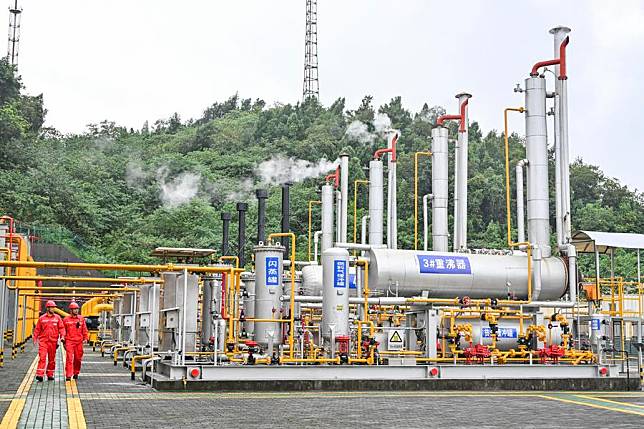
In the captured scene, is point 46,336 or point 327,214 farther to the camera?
point 327,214

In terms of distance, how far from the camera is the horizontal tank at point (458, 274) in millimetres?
20312

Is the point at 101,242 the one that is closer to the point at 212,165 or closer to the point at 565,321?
the point at 212,165

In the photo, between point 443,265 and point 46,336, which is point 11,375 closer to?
point 46,336

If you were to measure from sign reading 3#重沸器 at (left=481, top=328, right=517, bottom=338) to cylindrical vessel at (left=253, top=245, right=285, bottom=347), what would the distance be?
5.07m

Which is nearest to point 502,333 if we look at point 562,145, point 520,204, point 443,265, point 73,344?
point 443,265

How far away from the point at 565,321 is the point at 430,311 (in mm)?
3522

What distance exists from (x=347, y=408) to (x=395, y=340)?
648 cm

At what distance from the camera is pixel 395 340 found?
20.5 metres

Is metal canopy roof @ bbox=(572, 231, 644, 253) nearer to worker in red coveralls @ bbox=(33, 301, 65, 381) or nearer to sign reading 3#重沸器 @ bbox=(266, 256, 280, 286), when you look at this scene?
sign reading 3#重沸器 @ bbox=(266, 256, 280, 286)

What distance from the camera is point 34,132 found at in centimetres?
8188

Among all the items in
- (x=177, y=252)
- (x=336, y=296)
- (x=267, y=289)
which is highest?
(x=177, y=252)

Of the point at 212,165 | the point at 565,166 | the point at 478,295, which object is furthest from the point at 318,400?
the point at 212,165

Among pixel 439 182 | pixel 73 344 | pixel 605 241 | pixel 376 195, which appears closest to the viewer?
pixel 73 344

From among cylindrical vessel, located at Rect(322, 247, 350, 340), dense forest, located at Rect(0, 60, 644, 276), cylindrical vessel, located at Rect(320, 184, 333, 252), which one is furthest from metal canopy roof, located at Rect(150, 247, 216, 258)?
dense forest, located at Rect(0, 60, 644, 276)
